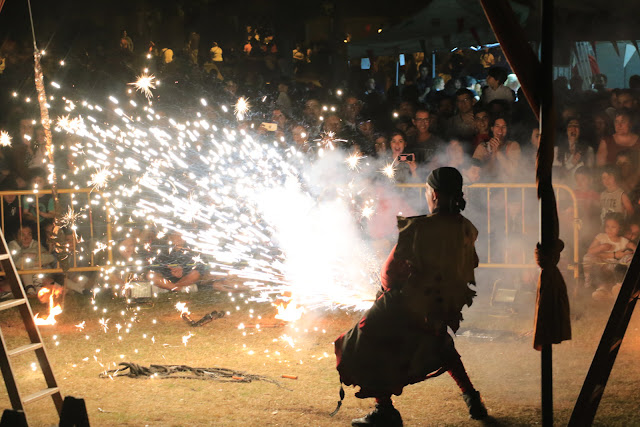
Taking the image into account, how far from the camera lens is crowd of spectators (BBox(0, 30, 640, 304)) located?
8.27 metres

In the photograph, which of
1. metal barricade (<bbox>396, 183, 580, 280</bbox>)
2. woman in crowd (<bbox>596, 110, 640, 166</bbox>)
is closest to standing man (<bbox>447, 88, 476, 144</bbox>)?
metal barricade (<bbox>396, 183, 580, 280</bbox>)

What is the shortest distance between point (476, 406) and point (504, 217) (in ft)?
13.3

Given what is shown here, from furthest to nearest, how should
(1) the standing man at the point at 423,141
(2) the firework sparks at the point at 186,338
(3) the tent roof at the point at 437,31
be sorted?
(3) the tent roof at the point at 437,31 → (1) the standing man at the point at 423,141 → (2) the firework sparks at the point at 186,338

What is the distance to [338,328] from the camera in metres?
7.17

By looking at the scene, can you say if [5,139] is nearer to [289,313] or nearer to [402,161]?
[289,313]

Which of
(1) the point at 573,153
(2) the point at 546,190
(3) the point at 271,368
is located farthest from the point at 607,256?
(2) the point at 546,190

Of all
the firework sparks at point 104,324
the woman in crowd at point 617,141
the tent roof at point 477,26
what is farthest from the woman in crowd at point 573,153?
the firework sparks at point 104,324

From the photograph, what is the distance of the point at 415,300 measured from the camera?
4328 mm

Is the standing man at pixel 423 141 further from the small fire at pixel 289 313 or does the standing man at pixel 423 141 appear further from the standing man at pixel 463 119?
the small fire at pixel 289 313

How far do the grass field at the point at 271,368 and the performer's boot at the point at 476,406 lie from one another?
67 mm

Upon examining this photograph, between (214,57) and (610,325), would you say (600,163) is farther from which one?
(214,57)

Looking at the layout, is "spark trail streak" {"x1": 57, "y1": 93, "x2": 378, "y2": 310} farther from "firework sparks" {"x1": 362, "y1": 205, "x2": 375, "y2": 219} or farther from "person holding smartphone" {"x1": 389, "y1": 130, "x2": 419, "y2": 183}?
"person holding smartphone" {"x1": 389, "y1": 130, "x2": 419, "y2": 183}

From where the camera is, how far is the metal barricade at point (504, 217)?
8.08m

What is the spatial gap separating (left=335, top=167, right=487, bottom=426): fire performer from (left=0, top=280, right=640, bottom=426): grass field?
0.47 meters
